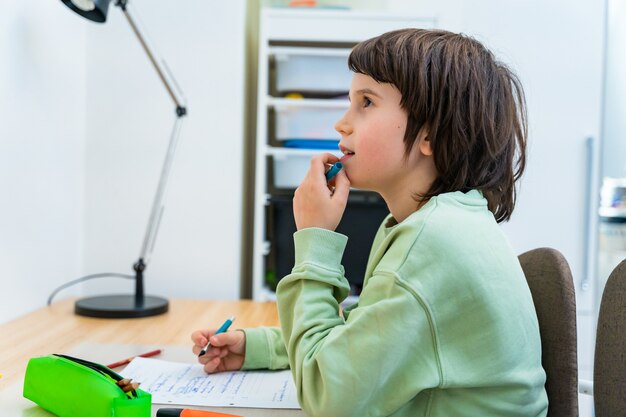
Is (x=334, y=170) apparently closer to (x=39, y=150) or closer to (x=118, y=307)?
(x=118, y=307)

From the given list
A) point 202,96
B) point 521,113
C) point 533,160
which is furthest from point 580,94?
point 521,113

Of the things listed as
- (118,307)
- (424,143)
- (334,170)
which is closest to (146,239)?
(118,307)

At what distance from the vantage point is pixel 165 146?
1784 mm

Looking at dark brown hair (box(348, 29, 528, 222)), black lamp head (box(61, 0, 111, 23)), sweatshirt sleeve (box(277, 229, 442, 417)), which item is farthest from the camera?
black lamp head (box(61, 0, 111, 23))

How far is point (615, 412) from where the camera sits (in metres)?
0.73

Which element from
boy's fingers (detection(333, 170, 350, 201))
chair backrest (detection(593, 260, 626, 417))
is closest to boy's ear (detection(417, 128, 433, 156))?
boy's fingers (detection(333, 170, 350, 201))

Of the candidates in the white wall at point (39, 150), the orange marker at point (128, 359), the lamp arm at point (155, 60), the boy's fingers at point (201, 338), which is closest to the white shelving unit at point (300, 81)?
the lamp arm at point (155, 60)

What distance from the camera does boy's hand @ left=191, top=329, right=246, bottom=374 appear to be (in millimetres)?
955

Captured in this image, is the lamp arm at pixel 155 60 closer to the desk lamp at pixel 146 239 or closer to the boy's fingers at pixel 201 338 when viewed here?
the desk lamp at pixel 146 239

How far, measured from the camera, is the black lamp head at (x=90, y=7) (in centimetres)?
134

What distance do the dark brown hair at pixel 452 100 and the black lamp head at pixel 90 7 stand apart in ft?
2.29

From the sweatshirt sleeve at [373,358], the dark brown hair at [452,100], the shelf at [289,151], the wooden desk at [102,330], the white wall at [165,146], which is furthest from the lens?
the shelf at [289,151]

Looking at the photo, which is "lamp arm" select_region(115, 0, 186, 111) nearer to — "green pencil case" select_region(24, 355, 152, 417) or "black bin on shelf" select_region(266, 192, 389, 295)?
"black bin on shelf" select_region(266, 192, 389, 295)

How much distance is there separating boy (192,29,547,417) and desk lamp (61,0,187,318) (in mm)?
712
